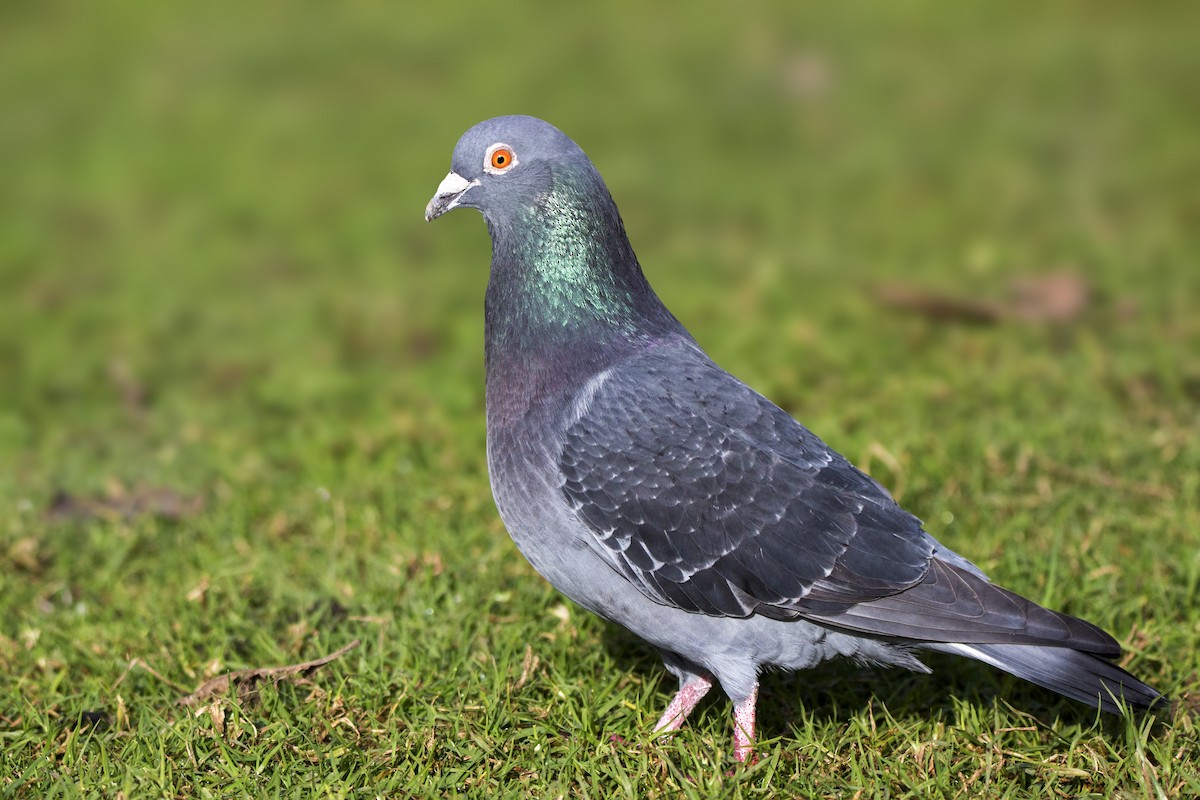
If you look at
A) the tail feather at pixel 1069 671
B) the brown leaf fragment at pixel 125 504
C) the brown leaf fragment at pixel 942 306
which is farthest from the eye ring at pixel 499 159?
the brown leaf fragment at pixel 942 306

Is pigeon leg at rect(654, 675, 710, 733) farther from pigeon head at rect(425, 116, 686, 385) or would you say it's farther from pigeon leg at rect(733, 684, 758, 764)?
pigeon head at rect(425, 116, 686, 385)

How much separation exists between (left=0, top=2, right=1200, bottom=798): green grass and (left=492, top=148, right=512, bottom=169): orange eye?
151 cm

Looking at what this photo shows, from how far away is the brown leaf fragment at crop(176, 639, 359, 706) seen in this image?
3768 millimetres

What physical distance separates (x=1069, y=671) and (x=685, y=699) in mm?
1061

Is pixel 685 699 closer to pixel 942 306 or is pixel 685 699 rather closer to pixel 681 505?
pixel 681 505

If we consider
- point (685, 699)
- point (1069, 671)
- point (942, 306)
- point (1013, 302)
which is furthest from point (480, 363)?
point (1069, 671)

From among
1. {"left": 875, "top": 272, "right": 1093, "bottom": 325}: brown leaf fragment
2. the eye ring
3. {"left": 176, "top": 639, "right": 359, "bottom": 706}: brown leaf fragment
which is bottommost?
{"left": 875, "top": 272, "right": 1093, "bottom": 325}: brown leaf fragment

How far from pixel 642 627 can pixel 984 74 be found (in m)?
8.07

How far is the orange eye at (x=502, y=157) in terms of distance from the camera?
12.1 feet

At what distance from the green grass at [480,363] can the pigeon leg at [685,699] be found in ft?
0.24

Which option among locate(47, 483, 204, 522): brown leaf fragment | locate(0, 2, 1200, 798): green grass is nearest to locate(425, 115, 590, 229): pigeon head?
locate(0, 2, 1200, 798): green grass

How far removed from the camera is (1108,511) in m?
4.75

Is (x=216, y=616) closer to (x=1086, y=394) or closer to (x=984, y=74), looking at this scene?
(x=1086, y=394)

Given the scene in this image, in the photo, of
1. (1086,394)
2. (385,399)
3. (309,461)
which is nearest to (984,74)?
(1086,394)
